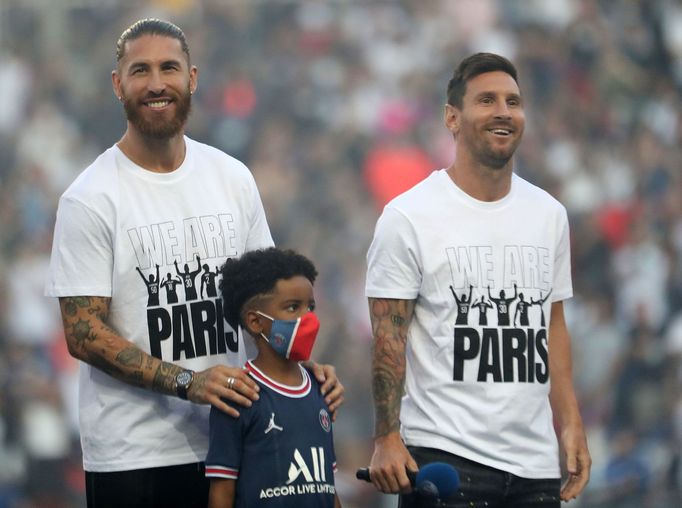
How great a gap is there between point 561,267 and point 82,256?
1.64 m

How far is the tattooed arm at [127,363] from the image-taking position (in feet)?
13.3

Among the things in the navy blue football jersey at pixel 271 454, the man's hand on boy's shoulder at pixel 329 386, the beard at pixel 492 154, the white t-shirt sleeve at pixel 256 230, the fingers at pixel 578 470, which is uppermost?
the beard at pixel 492 154

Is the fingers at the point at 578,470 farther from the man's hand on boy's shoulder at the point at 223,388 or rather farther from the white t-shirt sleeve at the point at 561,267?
the man's hand on boy's shoulder at the point at 223,388

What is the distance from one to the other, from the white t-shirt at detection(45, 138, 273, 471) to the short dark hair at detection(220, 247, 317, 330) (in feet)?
0.23

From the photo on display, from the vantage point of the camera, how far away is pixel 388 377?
14.8ft

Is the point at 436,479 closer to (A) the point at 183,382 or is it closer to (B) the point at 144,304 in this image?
(A) the point at 183,382

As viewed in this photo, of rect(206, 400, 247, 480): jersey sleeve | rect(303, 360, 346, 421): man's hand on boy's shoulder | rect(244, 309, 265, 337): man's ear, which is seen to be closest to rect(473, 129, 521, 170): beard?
rect(303, 360, 346, 421): man's hand on boy's shoulder

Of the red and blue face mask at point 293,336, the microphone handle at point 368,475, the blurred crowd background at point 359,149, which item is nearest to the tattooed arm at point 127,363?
the red and blue face mask at point 293,336

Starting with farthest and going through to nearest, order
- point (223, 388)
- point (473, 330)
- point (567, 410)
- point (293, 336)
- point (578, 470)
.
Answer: point (567, 410), point (578, 470), point (473, 330), point (293, 336), point (223, 388)

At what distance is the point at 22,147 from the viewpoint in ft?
42.0

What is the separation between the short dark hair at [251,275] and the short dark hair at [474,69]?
2.88 feet

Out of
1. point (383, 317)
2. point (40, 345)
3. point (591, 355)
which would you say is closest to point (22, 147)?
point (40, 345)

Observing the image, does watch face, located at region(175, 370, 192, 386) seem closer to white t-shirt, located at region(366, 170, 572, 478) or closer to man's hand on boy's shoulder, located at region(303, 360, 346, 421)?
man's hand on boy's shoulder, located at region(303, 360, 346, 421)

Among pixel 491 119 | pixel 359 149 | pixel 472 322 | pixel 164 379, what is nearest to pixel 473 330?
pixel 472 322
